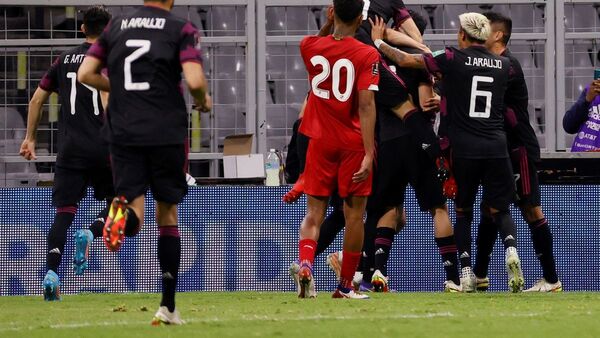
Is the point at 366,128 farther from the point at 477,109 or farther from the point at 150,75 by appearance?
the point at 150,75

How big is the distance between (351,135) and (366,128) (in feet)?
0.80

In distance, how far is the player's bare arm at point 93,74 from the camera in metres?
7.93

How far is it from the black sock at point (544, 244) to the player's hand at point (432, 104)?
119 cm

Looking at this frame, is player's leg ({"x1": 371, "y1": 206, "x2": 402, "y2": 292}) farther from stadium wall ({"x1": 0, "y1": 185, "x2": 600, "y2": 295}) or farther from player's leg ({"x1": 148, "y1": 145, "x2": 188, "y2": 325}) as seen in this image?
player's leg ({"x1": 148, "y1": 145, "x2": 188, "y2": 325})

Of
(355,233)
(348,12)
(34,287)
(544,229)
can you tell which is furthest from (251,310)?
(34,287)

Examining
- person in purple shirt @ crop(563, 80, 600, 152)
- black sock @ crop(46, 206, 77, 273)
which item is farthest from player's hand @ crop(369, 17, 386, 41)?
black sock @ crop(46, 206, 77, 273)

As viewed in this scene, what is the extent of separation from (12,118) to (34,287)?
210 cm

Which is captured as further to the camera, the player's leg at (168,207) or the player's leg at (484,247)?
the player's leg at (484,247)

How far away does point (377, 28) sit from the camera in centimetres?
1097

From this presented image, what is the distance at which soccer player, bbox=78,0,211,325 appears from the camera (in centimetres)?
766

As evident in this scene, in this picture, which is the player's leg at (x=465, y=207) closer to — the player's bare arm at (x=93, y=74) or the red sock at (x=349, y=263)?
the red sock at (x=349, y=263)

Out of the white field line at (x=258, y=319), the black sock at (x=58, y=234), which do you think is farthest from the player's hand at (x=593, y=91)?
the white field line at (x=258, y=319)

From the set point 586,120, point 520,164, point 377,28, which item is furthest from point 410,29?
point 586,120

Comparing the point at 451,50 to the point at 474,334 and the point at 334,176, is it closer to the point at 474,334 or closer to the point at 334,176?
the point at 334,176
